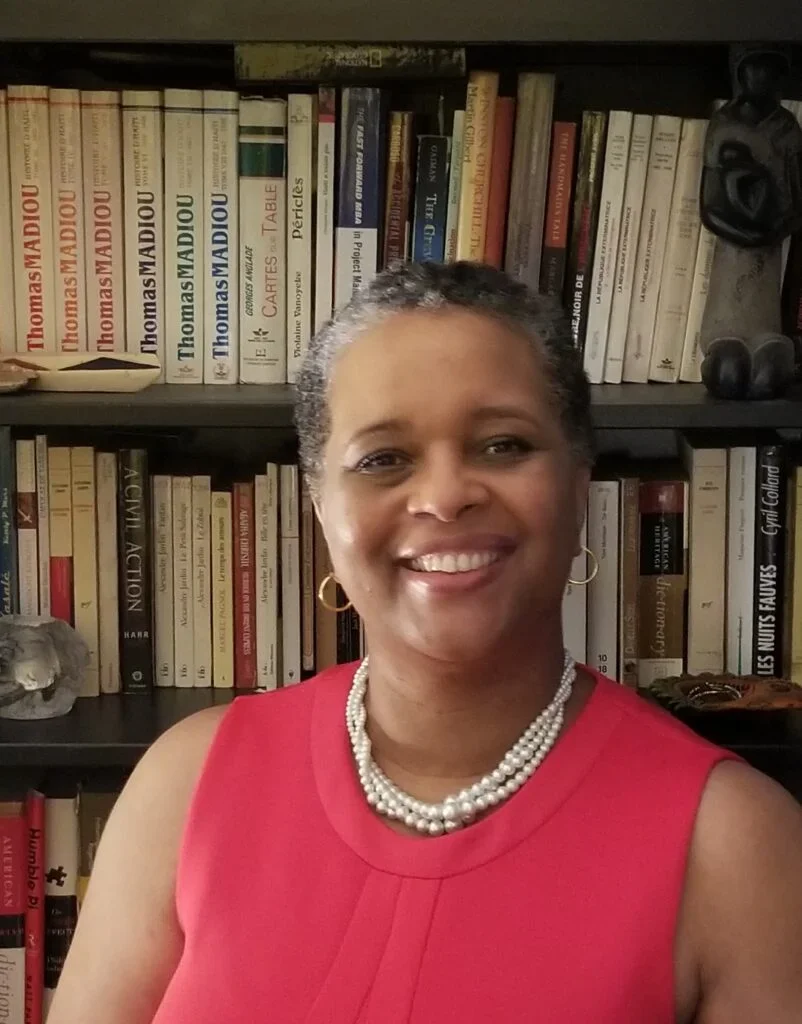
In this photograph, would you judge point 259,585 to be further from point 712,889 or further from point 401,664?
point 712,889

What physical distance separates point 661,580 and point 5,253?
2.54 feet

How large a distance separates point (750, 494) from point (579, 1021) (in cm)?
62

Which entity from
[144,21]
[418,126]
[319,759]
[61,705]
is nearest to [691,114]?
[418,126]

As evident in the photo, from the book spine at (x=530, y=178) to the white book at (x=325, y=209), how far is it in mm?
184

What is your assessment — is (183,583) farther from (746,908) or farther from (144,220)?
(746,908)

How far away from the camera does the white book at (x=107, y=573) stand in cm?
135

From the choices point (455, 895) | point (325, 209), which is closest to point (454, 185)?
point (325, 209)

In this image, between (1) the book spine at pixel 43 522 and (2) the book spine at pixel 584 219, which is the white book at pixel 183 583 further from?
(2) the book spine at pixel 584 219

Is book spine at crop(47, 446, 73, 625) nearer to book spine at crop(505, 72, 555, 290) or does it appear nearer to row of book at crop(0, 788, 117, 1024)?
row of book at crop(0, 788, 117, 1024)

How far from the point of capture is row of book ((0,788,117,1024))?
1.37 metres

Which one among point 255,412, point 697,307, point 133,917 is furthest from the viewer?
point 697,307

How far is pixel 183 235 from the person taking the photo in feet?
4.28

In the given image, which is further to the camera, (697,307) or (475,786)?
(697,307)

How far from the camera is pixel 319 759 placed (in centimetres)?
106
